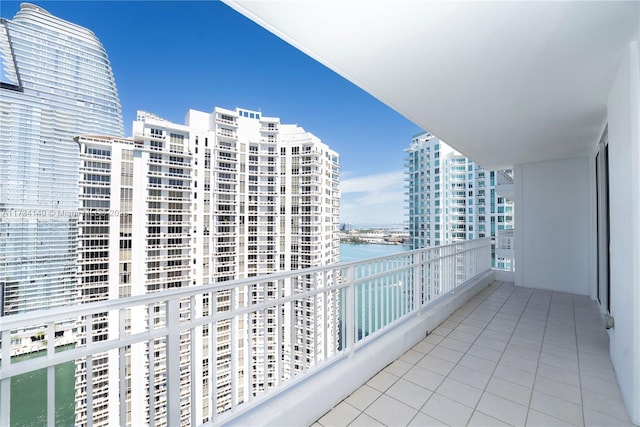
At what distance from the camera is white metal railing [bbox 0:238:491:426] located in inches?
38.9

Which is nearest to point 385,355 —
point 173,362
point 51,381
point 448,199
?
point 173,362

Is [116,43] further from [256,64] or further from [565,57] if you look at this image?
[565,57]

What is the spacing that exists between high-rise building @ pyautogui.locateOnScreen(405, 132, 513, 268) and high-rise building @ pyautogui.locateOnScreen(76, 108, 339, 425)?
11240 mm

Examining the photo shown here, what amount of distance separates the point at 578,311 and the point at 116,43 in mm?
14506

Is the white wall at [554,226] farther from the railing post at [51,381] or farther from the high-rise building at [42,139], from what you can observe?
the high-rise building at [42,139]

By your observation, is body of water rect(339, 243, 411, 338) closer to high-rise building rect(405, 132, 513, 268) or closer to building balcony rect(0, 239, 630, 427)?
building balcony rect(0, 239, 630, 427)

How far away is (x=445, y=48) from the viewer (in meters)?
1.95

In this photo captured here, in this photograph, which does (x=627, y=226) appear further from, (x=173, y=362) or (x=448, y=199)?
(x=448, y=199)

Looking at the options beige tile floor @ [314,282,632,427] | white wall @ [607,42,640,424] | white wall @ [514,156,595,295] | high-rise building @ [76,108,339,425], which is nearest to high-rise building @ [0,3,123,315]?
high-rise building @ [76,108,339,425]

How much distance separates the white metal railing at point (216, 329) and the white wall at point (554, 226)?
3.63 metres

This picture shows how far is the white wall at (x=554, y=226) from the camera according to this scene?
16.1 feet

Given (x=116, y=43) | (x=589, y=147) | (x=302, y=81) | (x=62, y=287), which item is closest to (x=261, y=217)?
(x=302, y=81)

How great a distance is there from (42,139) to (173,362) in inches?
161

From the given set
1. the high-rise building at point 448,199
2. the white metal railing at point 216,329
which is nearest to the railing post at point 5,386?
the white metal railing at point 216,329
